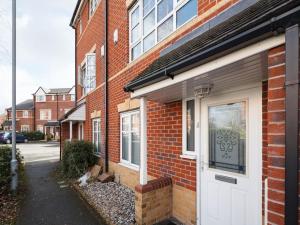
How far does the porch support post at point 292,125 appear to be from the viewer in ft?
6.29

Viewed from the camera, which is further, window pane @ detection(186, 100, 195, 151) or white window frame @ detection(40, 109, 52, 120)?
white window frame @ detection(40, 109, 52, 120)

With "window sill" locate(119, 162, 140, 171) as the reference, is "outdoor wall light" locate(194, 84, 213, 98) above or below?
above

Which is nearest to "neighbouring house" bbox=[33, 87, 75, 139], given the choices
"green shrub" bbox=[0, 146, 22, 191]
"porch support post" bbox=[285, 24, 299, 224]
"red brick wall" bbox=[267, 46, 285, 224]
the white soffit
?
the white soffit

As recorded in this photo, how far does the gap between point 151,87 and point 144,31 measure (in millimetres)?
3239

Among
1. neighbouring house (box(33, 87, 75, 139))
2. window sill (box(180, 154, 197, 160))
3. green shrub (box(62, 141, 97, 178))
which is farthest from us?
neighbouring house (box(33, 87, 75, 139))

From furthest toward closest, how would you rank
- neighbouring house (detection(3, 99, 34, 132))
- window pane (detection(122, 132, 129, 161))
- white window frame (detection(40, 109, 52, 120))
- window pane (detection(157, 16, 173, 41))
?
neighbouring house (detection(3, 99, 34, 132)) → white window frame (detection(40, 109, 52, 120)) → window pane (detection(122, 132, 129, 161)) → window pane (detection(157, 16, 173, 41))

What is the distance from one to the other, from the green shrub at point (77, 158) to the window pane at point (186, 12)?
A: 6.90 metres

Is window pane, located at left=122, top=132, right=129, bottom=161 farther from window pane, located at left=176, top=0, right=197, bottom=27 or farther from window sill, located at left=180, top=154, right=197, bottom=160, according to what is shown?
window pane, located at left=176, top=0, right=197, bottom=27

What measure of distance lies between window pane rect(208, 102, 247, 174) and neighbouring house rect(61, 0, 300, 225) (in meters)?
0.02

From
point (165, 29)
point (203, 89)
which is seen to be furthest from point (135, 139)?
point (203, 89)

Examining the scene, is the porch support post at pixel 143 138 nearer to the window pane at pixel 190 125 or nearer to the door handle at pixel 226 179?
the window pane at pixel 190 125

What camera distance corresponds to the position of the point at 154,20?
634cm

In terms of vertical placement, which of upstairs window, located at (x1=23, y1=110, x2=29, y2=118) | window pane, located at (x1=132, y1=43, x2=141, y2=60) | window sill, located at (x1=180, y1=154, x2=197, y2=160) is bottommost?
window sill, located at (x1=180, y1=154, x2=197, y2=160)

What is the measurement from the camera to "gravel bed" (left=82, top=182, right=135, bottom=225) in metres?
5.33
